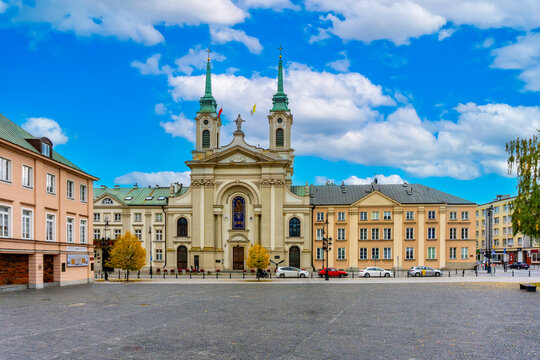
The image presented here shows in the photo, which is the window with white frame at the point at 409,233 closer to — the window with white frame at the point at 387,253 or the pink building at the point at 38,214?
the window with white frame at the point at 387,253

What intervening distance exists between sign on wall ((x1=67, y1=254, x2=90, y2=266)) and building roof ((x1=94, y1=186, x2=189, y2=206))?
3311 cm

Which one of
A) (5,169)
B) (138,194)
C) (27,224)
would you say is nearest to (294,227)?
(138,194)

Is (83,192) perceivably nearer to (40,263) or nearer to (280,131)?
(40,263)

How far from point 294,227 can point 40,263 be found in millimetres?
41413

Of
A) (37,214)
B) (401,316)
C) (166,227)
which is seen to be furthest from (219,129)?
(401,316)

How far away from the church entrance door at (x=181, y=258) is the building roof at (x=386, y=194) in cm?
2049

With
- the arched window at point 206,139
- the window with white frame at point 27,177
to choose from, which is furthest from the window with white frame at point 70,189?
the arched window at point 206,139

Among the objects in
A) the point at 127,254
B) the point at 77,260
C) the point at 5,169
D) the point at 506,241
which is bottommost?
the point at 506,241

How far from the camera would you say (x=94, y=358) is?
44.5ft

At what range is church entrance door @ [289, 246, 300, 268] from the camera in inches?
2901

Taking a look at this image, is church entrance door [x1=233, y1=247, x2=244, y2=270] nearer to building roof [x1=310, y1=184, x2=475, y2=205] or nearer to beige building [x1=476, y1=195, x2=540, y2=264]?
building roof [x1=310, y1=184, x2=475, y2=205]

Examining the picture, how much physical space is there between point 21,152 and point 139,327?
23.7 meters

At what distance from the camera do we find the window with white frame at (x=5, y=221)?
3482cm

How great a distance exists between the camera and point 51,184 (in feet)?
136
